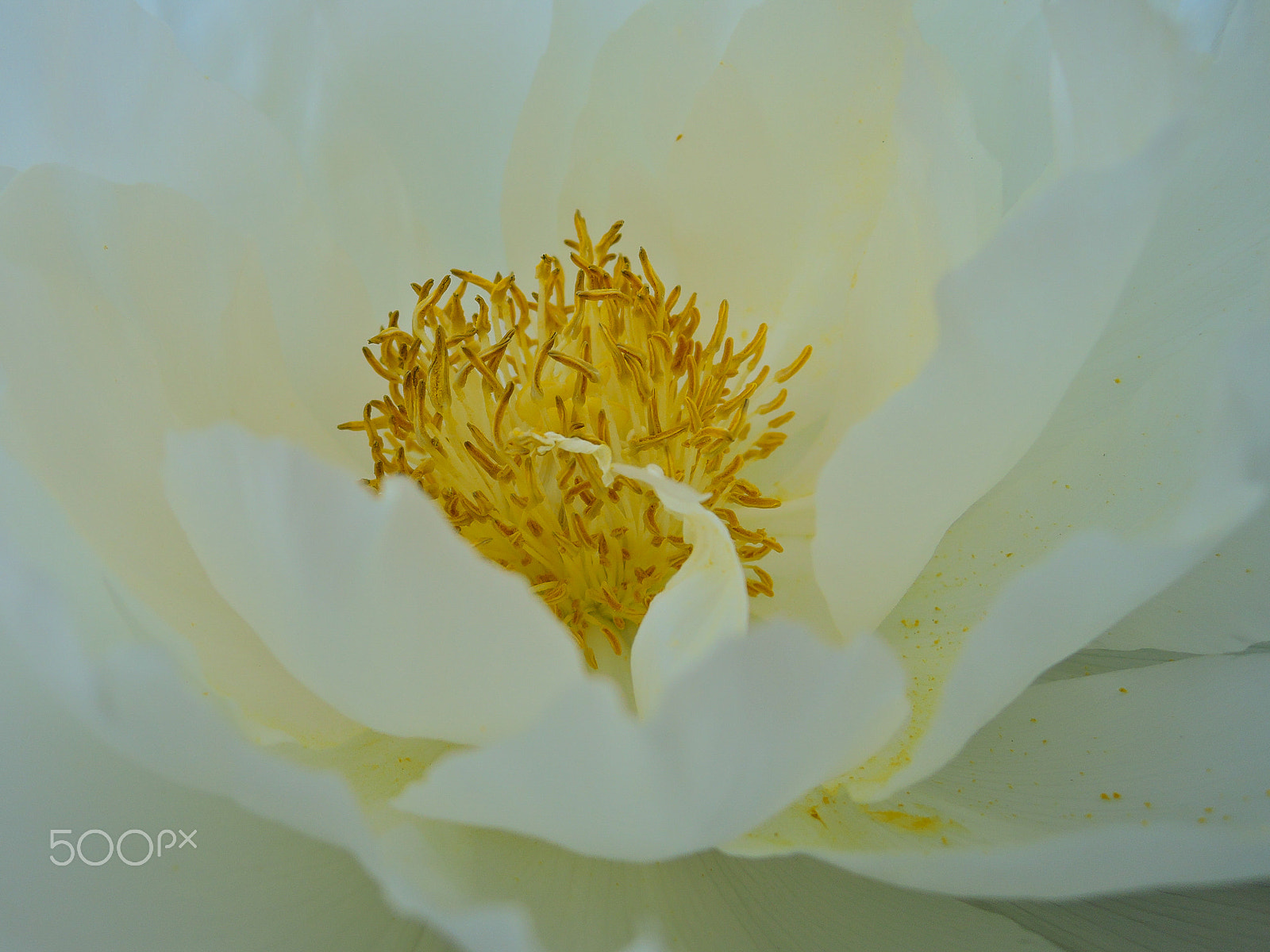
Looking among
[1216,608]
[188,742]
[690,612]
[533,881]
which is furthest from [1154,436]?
[188,742]

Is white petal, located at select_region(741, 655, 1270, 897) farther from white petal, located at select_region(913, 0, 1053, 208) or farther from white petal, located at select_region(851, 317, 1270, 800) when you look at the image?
white petal, located at select_region(913, 0, 1053, 208)

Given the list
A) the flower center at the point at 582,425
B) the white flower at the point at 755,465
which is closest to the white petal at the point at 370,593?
the white flower at the point at 755,465

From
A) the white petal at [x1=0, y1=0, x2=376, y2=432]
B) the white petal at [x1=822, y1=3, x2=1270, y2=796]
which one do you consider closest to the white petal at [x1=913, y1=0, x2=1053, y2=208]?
the white petal at [x1=822, y1=3, x2=1270, y2=796]

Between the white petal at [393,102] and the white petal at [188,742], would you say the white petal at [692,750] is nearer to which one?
→ the white petal at [188,742]

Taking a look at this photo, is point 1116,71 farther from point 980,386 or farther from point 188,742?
point 188,742

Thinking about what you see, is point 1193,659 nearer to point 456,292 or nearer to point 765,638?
point 765,638

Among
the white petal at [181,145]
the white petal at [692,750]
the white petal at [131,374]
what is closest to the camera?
the white petal at [692,750]
